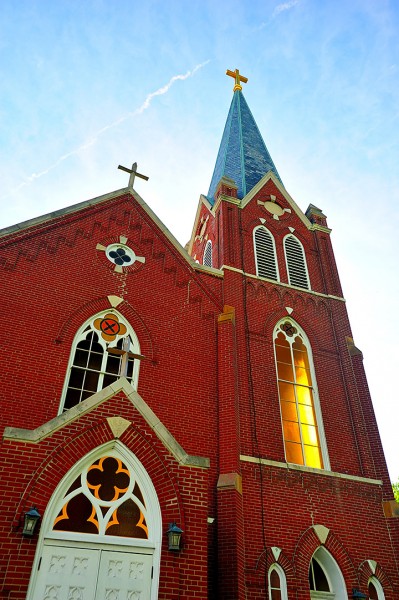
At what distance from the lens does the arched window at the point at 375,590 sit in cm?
1028

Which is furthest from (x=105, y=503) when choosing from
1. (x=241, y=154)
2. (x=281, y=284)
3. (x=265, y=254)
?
(x=241, y=154)

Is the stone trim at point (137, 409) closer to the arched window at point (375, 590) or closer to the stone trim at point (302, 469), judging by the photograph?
the stone trim at point (302, 469)

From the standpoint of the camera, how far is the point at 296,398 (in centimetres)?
1270

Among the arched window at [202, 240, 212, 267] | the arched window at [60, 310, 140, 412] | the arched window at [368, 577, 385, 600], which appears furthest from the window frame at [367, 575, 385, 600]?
the arched window at [202, 240, 212, 267]

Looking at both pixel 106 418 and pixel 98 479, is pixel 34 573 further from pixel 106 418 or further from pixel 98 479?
pixel 106 418

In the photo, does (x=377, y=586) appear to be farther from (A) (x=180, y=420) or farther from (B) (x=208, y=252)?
(B) (x=208, y=252)

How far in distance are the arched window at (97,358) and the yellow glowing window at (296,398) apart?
4299 millimetres

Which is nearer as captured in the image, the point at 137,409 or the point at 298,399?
Result: the point at 137,409

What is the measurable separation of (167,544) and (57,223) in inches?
340

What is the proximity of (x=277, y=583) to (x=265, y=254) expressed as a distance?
9.63 metres

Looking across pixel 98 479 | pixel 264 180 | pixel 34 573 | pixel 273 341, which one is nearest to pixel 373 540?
pixel 273 341

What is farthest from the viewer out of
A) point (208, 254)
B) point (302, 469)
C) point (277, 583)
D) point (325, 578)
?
point (208, 254)

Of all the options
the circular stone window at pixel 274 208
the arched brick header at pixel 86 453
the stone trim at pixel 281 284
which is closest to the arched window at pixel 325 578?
the arched brick header at pixel 86 453

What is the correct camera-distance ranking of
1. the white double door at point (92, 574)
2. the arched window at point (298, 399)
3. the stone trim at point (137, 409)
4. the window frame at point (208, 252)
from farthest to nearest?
the window frame at point (208, 252) < the arched window at point (298, 399) < the stone trim at point (137, 409) < the white double door at point (92, 574)
